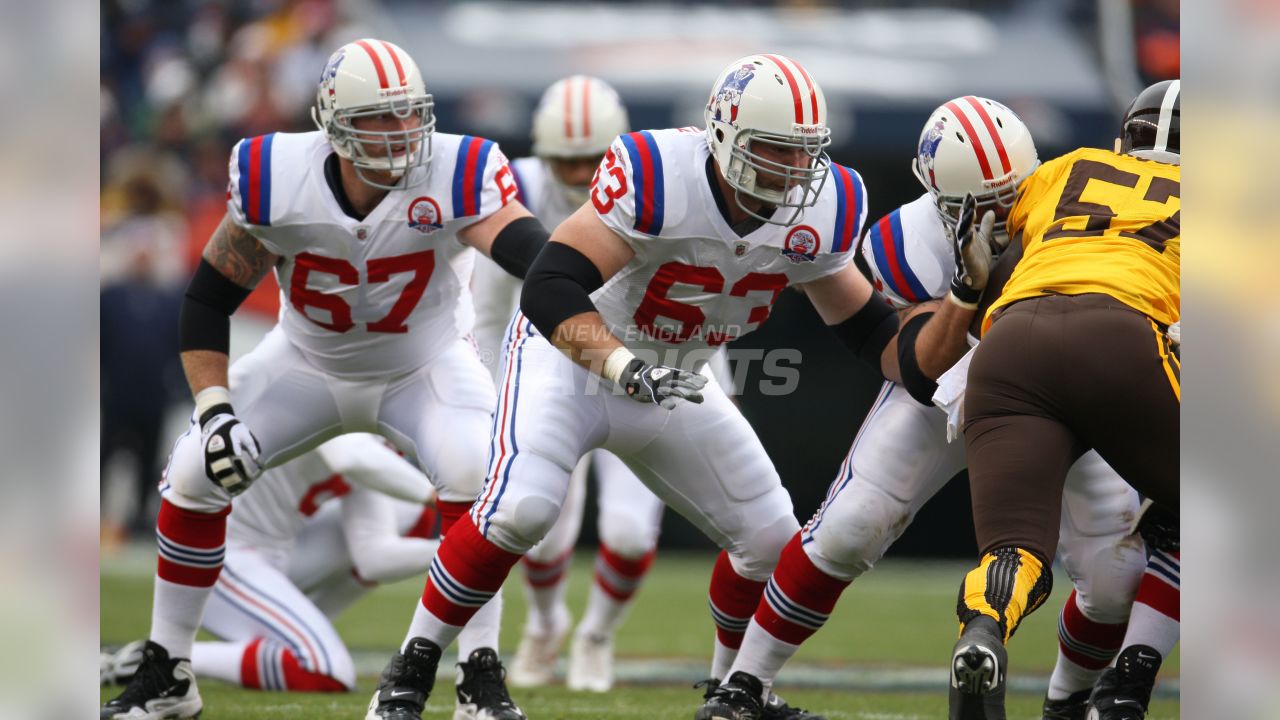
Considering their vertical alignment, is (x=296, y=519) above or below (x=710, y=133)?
below

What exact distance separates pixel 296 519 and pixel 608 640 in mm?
1132

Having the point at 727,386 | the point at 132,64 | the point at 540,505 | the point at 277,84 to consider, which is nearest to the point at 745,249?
the point at 540,505

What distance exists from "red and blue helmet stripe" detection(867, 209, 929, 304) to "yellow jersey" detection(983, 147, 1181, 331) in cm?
37

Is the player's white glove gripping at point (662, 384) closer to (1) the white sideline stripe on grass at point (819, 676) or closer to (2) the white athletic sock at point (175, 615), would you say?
(2) the white athletic sock at point (175, 615)

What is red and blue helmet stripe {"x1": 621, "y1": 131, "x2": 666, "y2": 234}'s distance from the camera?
3.16 meters

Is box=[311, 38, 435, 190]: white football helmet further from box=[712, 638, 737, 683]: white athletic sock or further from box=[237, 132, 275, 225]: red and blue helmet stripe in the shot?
box=[712, 638, 737, 683]: white athletic sock

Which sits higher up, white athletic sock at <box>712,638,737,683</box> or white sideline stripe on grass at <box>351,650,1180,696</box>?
white athletic sock at <box>712,638,737,683</box>

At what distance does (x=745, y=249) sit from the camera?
10.8 ft

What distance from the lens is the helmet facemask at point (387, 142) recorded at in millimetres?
3525

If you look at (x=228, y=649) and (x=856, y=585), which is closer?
(x=228, y=649)

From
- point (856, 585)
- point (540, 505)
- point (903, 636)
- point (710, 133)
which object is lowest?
point (856, 585)

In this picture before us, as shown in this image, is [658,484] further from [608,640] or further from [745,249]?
[608,640]

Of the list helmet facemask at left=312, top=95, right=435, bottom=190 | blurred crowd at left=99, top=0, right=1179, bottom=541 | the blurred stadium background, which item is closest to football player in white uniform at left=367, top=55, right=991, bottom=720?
helmet facemask at left=312, top=95, right=435, bottom=190

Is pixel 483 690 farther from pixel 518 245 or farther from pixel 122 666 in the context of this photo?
pixel 122 666
